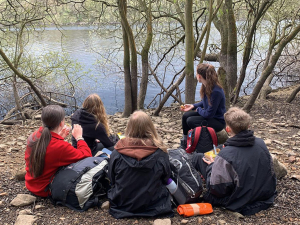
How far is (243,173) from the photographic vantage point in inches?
112

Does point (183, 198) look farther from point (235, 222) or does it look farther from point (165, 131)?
point (165, 131)

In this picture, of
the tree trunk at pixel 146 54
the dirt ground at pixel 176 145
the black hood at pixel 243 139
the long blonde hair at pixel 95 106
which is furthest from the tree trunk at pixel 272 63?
the long blonde hair at pixel 95 106

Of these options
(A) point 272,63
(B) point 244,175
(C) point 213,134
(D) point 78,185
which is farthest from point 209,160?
(A) point 272,63

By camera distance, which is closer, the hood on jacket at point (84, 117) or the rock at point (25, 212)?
the rock at point (25, 212)

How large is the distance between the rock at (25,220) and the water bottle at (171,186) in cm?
147

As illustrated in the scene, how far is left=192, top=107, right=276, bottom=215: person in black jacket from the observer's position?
113 inches

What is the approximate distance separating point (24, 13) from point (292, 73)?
12.9 m

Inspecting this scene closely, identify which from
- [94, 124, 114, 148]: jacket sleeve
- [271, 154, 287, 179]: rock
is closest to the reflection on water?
[94, 124, 114, 148]: jacket sleeve

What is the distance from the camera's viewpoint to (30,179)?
124 inches

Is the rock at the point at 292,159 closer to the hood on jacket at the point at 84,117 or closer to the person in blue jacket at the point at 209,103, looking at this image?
the person in blue jacket at the point at 209,103

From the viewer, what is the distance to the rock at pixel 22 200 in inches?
122

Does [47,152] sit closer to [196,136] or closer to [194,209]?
[194,209]

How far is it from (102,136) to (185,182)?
4.62 feet

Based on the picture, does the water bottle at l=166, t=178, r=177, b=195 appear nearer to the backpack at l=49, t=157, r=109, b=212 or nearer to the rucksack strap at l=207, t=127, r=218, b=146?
the backpack at l=49, t=157, r=109, b=212
